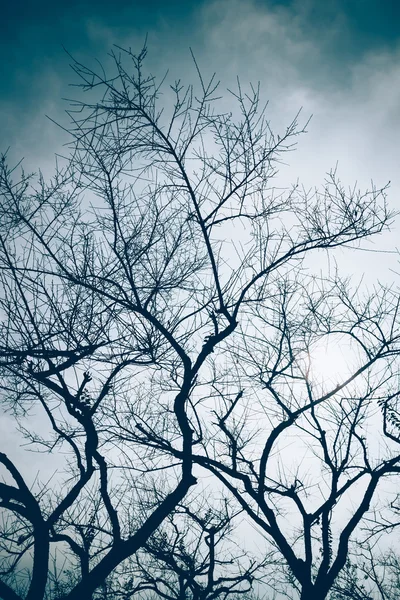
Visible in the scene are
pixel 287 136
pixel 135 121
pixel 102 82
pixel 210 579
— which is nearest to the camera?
pixel 102 82

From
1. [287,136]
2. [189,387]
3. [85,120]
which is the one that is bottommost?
[189,387]

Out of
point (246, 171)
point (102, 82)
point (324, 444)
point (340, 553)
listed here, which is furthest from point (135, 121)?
point (340, 553)

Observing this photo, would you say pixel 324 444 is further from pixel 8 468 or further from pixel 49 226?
pixel 49 226

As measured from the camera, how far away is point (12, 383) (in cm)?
579

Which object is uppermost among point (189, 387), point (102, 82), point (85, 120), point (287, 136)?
point (287, 136)

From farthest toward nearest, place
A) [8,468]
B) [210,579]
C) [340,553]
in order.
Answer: [210,579]
[340,553]
[8,468]

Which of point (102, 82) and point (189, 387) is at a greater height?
point (102, 82)

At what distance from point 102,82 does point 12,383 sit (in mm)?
4327

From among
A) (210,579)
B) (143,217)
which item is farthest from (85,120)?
(210,579)

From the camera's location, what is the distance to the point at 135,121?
4.39m

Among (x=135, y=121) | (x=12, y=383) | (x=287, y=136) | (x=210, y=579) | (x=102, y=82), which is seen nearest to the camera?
(x=102, y=82)

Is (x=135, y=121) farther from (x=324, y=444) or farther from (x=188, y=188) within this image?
(x=324, y=444)

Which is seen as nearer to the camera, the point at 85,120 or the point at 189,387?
the point at 85,120

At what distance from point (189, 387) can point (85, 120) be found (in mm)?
3516
